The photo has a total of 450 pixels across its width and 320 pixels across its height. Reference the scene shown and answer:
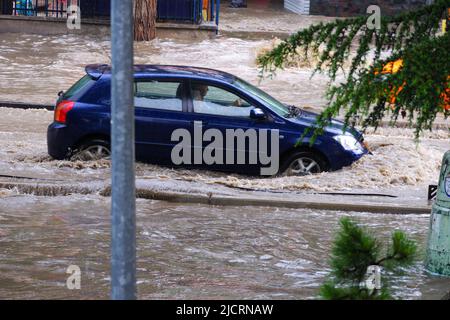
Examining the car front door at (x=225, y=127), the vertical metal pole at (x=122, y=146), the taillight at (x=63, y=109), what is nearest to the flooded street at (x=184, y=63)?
the car front door at (x=225, y=127)

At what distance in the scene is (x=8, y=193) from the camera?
39.8ft

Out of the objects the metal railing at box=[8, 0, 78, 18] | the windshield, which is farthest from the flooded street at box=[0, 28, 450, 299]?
the metal railing at box=[8, 0, 78, 18]

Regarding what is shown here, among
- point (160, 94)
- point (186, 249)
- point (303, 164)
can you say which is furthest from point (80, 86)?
point (186, 249)

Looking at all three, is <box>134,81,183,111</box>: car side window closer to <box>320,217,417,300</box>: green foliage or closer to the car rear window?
the car rear window

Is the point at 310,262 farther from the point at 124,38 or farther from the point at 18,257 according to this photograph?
the point at 124,38

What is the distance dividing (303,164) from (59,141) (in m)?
3.46

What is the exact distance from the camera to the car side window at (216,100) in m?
13.0

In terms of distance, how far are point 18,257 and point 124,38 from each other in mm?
5405

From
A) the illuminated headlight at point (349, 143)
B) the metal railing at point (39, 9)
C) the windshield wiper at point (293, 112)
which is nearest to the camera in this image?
the illuminated headlight at point (349, 143)

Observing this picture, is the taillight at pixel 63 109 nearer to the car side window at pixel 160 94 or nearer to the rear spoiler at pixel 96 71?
the rear spoiler at pixel 96 71

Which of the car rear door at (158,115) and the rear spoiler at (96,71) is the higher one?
the rear spoiler at (96,71)

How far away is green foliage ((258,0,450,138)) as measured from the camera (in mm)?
6828

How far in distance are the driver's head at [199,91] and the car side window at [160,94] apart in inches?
7.2

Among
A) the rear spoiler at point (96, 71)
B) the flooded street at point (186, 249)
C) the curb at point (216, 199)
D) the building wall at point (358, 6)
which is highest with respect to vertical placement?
the building wall at point (358, 6)
